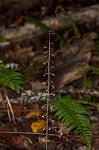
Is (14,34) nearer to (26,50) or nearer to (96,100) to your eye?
(26,50)

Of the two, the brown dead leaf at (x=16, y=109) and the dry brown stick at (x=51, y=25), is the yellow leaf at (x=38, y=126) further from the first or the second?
the dry brown stick at (x=51, y=25)

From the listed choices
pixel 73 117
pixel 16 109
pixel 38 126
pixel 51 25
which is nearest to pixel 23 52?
pixel 51 25

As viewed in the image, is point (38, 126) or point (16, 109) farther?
Answer: point (16, 109)

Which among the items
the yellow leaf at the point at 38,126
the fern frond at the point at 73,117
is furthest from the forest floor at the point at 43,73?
the fern frond at the point at 73,117

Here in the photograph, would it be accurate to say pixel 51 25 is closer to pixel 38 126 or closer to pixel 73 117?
pixel 38 126

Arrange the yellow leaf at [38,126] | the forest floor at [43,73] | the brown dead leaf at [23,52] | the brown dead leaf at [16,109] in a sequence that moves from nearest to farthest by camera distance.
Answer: the forest floor at [43,73]
the yellow leaf at [38,126]
the brown dead leaf at [16,109]
the brown dead leaf at [23,52]

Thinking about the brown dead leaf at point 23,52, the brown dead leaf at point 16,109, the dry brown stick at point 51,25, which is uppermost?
the dry brown stick at point 51,25
